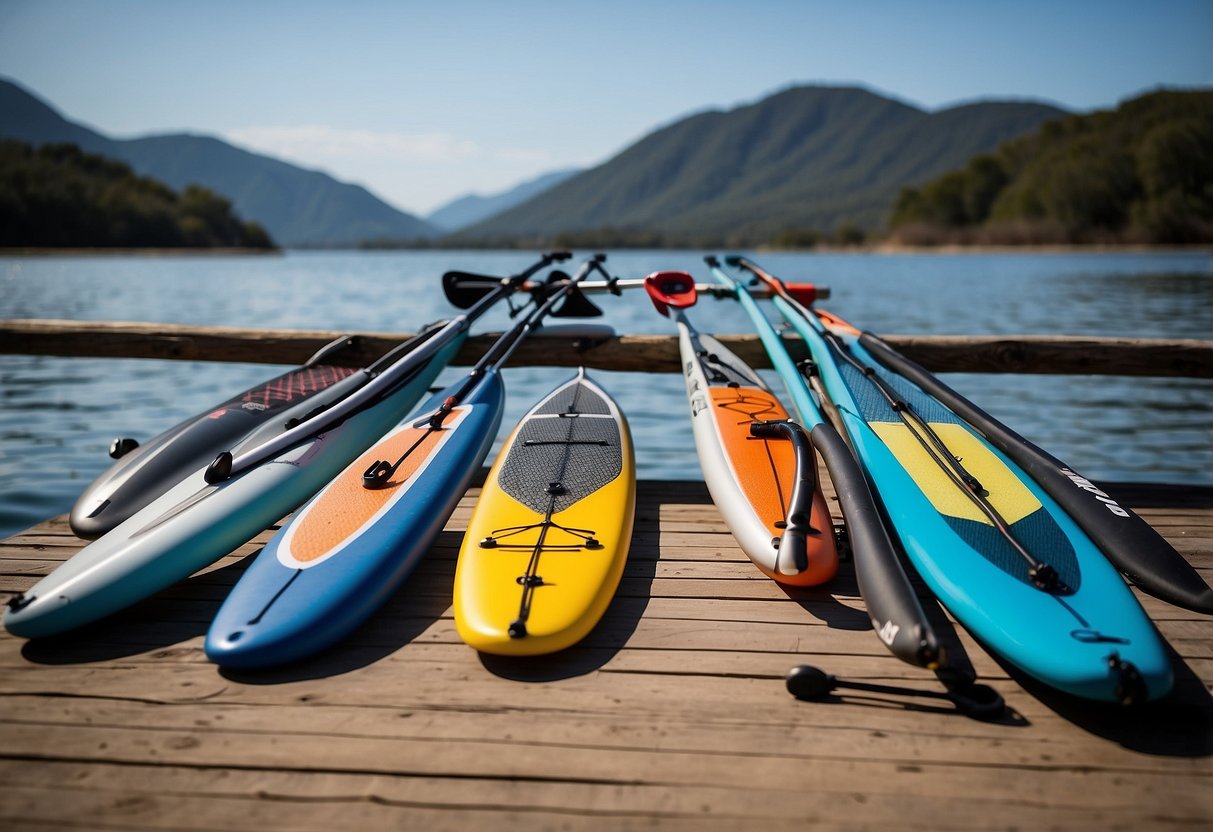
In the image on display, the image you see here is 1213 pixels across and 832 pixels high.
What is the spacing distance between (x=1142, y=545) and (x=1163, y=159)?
67.3 m

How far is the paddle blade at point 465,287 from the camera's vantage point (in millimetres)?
5922

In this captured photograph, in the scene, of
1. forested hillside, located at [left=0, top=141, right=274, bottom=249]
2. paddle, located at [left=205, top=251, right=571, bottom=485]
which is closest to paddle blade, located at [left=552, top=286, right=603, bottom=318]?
paddle, located at [left=205, top=251, right=571, bottom=485]

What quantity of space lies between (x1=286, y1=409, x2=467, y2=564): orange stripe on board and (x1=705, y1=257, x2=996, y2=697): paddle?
66.9 inches

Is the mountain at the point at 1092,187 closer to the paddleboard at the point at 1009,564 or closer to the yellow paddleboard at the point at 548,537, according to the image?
the paddleboard at the point at 1009,564

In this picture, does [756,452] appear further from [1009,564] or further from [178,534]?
[178,534]

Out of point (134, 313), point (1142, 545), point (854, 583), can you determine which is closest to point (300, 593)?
point (854, 583)

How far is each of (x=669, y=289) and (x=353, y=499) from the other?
3233 mm

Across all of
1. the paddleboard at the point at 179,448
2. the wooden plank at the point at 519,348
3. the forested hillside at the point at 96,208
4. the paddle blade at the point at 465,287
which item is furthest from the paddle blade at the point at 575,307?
the forested hillside at the point at 96,208

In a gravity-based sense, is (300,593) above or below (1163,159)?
below

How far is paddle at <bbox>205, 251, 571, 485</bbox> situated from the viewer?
3268mm

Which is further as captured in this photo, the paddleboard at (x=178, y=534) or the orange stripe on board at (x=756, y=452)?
the orange stripe on board at (x=756, y=452)

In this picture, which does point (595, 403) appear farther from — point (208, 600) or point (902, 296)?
point (902, 296)

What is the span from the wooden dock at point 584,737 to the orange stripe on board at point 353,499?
1.17ft

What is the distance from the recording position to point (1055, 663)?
2.08 meters
